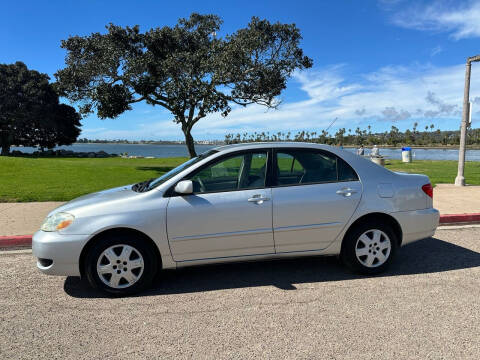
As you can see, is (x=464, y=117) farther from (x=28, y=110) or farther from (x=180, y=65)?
(x=28, y=110)

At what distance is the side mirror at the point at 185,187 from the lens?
377cm

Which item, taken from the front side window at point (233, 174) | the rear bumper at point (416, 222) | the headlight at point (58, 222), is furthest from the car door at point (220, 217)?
the rear bumper at point (416, 222)

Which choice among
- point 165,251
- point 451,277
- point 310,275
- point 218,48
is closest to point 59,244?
point 165,251

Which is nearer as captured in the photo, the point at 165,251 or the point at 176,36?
the point at 165,251

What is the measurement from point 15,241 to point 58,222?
2.57 m

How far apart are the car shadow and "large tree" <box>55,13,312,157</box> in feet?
51.5

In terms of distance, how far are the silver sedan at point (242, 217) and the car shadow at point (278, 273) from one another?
27 cm

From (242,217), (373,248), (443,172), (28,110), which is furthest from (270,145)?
(28,110)

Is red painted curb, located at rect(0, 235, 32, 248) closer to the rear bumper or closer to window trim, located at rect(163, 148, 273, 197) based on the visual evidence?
window trim, located at rect(163, 148, 273, 197)

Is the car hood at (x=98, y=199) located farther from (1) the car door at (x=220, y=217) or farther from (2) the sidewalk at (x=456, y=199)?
(2) the sidewalk at (x=456, y=199)

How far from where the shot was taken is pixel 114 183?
12258mm

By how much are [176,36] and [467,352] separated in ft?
70.7

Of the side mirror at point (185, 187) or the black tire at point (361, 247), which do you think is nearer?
the side mirror at point (185, 187)

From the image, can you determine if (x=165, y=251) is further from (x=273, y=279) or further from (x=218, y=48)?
(x=218, y=48)
